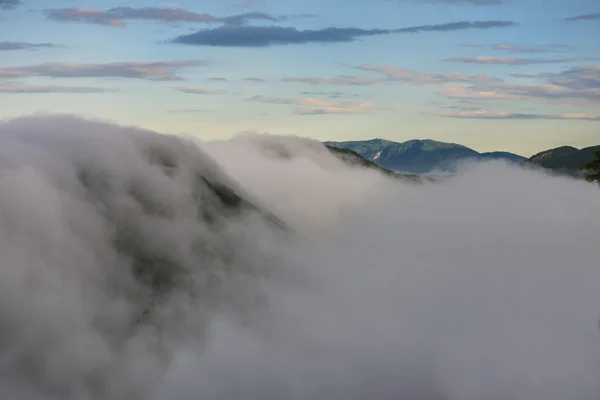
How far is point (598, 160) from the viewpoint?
128375 mm
